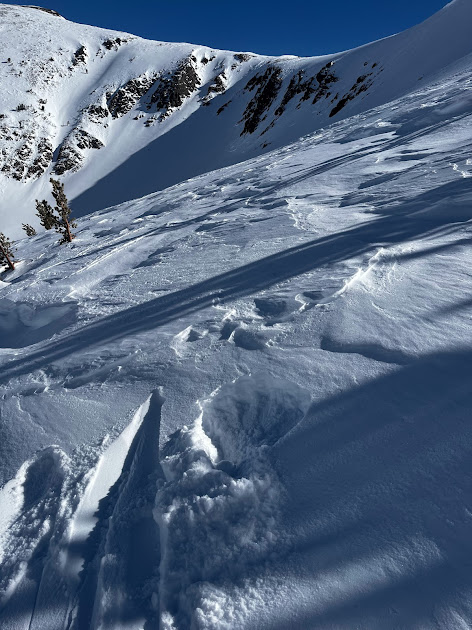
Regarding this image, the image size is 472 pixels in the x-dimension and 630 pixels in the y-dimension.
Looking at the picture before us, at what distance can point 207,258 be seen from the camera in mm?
5137

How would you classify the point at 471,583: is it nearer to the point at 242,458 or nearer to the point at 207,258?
the point at 242,458

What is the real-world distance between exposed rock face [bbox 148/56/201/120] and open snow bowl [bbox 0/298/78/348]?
62.7 m

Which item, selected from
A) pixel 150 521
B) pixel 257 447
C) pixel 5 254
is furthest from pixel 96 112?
pixel 150 521

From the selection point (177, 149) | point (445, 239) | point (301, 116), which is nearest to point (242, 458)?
point (445, 239)

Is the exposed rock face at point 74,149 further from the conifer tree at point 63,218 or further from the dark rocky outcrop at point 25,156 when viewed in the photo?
the conifer tree at point 63,218

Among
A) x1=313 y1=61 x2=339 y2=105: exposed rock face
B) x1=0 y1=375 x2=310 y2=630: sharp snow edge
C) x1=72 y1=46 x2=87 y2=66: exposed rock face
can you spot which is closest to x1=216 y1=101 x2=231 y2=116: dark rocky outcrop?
x1=313 y1=61 x2=339 y2=105: exposed rock face

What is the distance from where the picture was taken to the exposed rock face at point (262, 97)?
45000 mm

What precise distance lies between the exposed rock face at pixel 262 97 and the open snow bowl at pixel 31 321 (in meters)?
45.5

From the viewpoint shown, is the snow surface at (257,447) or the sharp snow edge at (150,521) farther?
the sharp snow edge at (150,521)

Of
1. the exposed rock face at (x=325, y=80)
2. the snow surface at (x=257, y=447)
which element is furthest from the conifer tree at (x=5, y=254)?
the exposed rock face at (x=325, y=80)

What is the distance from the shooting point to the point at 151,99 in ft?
196

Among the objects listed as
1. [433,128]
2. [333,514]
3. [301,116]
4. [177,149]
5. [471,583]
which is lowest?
[471,583]

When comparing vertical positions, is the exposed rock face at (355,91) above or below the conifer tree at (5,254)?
above

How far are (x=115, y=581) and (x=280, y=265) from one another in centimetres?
340
